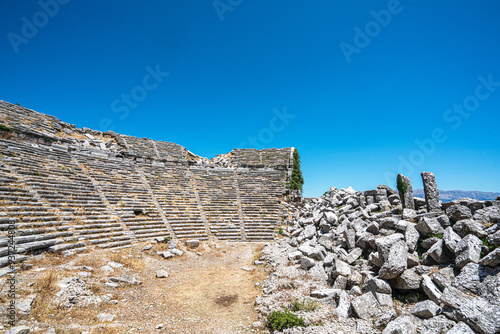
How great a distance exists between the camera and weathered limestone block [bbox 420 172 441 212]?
9703mm

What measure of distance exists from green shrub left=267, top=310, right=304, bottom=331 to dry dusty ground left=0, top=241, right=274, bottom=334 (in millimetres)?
624

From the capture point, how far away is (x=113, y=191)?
16938mm

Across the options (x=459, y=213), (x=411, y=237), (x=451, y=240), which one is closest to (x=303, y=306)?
(x=411, y=237)

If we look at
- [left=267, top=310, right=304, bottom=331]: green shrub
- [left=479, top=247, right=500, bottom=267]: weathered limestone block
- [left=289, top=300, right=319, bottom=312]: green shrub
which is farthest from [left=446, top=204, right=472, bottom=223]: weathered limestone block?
[left=267, top=310, right=304, bottom=331]: green shrub

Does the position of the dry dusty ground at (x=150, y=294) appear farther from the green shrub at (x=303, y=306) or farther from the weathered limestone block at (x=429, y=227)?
the weathered limestone block at (x=429, y=227)

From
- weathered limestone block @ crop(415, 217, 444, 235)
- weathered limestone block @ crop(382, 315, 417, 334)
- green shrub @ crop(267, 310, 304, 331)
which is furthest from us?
weathered limestone block @ crop(415, 217, 444, 235)

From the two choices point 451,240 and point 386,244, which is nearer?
point 451,240

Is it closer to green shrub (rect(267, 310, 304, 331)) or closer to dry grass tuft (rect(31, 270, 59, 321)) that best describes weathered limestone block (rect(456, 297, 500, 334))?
green shrub (rect(267, 310, 304, 331))

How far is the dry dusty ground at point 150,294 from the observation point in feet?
20.3

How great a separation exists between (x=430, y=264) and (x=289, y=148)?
23.0m

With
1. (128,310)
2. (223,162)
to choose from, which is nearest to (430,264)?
(128,310)

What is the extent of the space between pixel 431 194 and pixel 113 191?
62.7ft

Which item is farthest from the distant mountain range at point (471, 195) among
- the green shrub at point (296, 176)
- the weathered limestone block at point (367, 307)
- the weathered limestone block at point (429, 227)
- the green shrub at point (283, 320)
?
the green shrub at point (296, 176)

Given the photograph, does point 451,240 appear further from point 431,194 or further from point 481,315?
point 431,194
